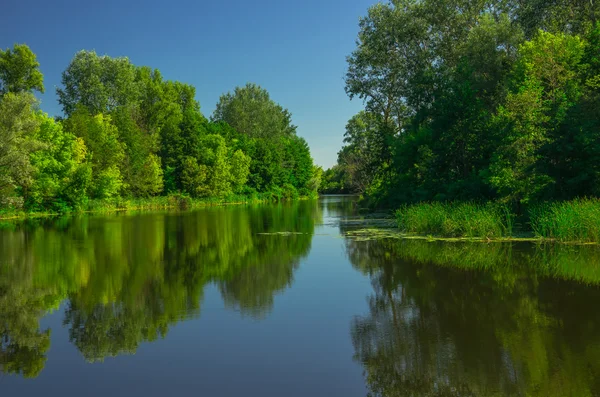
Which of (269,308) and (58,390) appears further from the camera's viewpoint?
(269,308)

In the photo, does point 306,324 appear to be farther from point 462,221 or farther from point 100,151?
point 100,151

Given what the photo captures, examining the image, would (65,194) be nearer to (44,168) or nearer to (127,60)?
(44,168)

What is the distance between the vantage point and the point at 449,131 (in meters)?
28.0

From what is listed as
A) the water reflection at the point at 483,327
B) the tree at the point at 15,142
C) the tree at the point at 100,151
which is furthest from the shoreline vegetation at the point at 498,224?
the tree at the point at 100,151

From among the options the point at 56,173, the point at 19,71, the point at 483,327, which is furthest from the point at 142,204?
the point at 483,327

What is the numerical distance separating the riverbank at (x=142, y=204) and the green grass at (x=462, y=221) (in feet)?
115

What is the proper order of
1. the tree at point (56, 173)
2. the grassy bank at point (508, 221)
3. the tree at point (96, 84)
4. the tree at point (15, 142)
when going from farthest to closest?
the tree at point (96, 84), the tree at point (56, 173), the tree at point (15, 142), the grassy bank at point (508, 221)

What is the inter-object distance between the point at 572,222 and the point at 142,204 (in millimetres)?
49081

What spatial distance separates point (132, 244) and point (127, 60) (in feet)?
179

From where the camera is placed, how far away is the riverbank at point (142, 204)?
43522 mm

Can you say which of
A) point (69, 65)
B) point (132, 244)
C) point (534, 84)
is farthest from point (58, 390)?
point (69, 65)

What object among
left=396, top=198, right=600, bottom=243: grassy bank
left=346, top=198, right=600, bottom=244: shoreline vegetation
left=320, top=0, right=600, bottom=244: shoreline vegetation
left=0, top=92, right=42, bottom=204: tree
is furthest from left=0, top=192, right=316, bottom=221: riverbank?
left=396, top=198, right=600, bottom=243: grassy bank

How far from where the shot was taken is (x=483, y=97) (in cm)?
3219

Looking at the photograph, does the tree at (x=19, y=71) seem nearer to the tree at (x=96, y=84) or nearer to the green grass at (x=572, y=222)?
the tree at (x=96, y=84)
